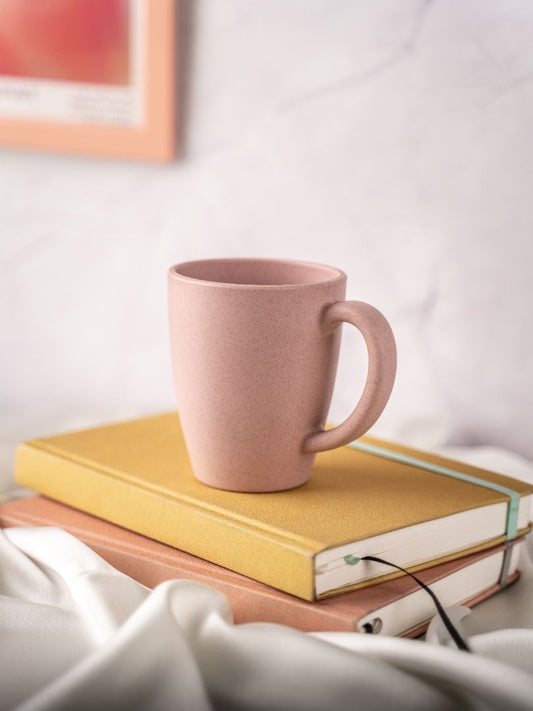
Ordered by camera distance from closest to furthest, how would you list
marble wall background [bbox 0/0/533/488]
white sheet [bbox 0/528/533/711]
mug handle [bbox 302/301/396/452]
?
white sheet [bbox 0/528/533/711], mug handle [bbox 302/301/396/452], marble wall background [bbox 0/0/533/488]

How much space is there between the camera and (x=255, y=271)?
2.03 feet

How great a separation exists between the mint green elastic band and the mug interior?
136 millimetres

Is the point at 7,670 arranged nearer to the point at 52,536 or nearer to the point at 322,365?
the point at 52,536

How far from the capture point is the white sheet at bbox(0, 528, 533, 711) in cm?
41

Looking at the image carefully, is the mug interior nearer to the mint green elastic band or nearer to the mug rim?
the mug rim

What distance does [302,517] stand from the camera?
0.52m

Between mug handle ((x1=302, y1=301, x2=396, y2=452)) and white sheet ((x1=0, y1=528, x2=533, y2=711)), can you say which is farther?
mug handle ((x1=302, y1=301, x2=396, y2=452))

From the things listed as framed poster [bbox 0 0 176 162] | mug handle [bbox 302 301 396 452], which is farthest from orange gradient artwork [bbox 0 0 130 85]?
mug handle [bbox 302 301 396 452]

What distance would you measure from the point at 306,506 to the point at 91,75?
51cm

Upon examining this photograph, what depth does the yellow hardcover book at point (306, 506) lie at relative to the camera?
1.62 feet

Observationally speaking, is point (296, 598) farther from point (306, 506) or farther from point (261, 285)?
point (261, 285)

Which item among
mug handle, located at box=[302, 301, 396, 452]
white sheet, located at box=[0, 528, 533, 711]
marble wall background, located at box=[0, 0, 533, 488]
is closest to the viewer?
white sheet, located at box=[0, 528, 533, 711]

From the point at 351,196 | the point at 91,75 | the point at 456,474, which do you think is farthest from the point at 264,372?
the point at 91,75

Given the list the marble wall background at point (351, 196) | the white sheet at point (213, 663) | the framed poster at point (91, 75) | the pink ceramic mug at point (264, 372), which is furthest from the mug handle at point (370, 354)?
the framed poster at point (91, 75)
